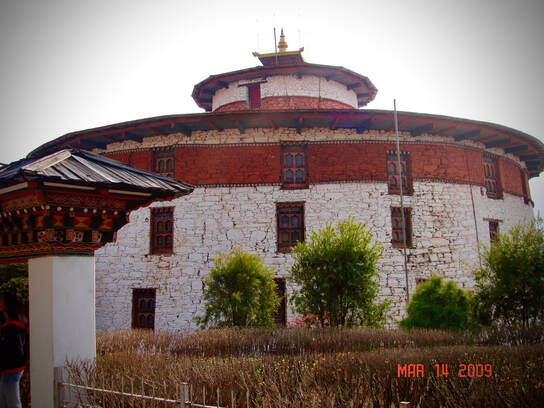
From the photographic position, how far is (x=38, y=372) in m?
5.80

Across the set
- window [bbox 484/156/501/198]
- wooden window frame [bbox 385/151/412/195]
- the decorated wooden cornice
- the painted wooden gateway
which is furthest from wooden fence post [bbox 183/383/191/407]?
window [bbox 484/156/501/198]

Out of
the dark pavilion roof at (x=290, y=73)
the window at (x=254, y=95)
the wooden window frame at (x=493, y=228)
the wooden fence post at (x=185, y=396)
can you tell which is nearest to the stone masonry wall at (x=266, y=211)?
the wooden window frame at (x=493, y=228)

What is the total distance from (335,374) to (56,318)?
3999 mm

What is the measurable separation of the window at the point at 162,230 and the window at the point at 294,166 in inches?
176

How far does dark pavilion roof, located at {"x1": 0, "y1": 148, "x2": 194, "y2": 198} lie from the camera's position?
5312 mm

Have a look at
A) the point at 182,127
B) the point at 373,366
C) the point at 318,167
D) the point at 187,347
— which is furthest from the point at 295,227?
the point at 373,366

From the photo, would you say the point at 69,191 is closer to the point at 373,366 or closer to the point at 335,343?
the point at 373,366

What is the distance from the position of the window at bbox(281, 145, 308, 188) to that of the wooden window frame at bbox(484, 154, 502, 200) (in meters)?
8.09

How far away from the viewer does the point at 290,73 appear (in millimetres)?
18328

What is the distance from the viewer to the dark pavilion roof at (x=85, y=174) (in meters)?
5.31

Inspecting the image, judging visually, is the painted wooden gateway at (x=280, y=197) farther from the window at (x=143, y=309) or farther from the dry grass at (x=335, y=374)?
the dry grass at (x=335, y=374)

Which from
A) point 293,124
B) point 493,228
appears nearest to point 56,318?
point 293,124

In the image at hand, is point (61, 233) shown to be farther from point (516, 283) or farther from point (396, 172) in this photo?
point (396, 172)

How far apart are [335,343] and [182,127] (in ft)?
32.0
